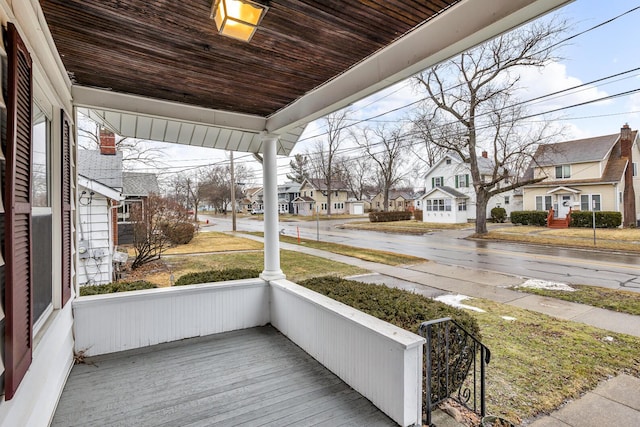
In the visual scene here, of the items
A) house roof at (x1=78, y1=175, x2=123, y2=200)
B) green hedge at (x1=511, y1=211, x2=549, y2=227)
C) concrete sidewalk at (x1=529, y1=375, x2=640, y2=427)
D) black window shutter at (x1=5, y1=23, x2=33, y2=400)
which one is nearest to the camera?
black window shutter at (x1=5, y1=23, x2=33, y2=400)

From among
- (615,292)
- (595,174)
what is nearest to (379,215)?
(595,174)

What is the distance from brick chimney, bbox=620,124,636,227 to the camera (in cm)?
1872

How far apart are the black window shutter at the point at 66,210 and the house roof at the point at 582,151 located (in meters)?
21.2

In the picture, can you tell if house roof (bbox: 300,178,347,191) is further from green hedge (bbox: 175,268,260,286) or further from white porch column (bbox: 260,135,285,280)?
white porch column (bbox: 260,135,285,280)

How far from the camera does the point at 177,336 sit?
145 inches

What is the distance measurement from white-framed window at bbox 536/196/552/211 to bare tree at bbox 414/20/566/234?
6.17 m

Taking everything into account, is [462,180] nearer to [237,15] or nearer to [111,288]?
[111,288]

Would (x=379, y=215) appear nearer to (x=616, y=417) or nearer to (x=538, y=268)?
(x=538, y=268)

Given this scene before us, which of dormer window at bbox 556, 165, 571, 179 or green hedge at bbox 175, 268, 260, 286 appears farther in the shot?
dormer window at bbox 556, 165, 571, 179

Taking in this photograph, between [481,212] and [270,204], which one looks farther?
[481,212]

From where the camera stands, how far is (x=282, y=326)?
153 inches

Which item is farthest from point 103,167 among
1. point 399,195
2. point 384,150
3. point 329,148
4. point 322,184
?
point 399,195

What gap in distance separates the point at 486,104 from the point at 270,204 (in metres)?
14.9

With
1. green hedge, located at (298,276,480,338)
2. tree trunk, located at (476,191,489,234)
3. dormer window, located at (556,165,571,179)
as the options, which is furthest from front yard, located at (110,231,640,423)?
dormer window, located at (556,165,571,179)
